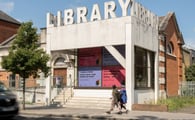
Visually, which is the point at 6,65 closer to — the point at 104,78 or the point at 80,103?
the point at 80,103

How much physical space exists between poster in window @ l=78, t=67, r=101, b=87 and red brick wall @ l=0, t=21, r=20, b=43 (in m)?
14.6

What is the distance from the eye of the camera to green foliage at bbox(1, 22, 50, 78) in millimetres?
21266

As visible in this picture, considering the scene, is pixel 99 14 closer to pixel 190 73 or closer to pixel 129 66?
pixel 129 66

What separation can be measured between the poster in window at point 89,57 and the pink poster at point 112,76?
85 centimetres

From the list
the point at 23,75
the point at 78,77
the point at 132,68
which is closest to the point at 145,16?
the point at 132,68

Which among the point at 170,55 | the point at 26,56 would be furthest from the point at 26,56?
the point at 170,55

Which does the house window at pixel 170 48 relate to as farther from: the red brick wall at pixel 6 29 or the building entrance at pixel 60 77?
the red brick wall at pixel 6 29

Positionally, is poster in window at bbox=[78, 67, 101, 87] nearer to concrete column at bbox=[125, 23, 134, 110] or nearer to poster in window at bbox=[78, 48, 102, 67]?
poster in window at bbox=[78, 48, 102, 67]

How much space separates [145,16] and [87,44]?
4502 millimetres

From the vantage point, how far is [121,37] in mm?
22375

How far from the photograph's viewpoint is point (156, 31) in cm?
2650

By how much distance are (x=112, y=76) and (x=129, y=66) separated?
376 centimetres

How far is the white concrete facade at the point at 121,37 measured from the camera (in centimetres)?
2209

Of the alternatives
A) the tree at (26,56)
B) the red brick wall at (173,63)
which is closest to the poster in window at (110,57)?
the tree at (26,56)
